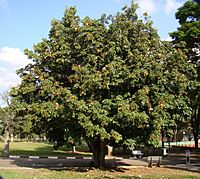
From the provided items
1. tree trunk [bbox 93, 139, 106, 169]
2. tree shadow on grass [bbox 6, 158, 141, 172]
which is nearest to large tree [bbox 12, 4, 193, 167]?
tree trunk [bbox 93, 139, 106, 169]

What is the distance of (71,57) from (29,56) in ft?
8.83

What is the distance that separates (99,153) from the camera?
20.9 metres

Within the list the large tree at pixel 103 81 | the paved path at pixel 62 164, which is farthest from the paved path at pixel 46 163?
the large tree at pixel 103 81

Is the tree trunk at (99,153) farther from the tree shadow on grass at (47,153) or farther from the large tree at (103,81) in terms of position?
the tree shadow on grass at (47,153)

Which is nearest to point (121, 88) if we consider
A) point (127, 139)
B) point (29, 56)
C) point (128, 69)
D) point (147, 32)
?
point (128, 69)

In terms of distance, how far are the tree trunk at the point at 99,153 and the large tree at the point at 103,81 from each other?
0.06 meters

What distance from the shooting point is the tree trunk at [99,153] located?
2058cm

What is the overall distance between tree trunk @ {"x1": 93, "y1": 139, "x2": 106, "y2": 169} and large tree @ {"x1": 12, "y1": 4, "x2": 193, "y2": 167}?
0.19 ft

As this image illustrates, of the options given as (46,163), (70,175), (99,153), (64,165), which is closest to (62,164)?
(64,165)

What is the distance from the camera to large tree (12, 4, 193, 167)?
55.5ft

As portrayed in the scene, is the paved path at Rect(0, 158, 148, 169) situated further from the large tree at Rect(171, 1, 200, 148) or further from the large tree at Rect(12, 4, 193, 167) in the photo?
the large tree at Rect(171, 1, 200, 148)

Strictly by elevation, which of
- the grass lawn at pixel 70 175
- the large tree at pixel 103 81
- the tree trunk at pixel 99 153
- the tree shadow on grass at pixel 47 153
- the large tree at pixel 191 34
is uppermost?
the large tree at pixel 191 34

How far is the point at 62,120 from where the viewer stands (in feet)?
59.2

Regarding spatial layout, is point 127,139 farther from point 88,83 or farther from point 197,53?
point 197,53
